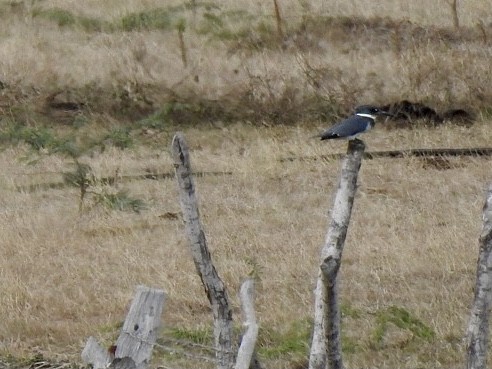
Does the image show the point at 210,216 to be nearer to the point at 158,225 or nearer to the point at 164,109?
the point at 158,225

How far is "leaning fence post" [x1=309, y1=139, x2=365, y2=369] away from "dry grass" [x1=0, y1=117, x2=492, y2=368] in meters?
2.08

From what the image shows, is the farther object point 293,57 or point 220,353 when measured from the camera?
point 293,57

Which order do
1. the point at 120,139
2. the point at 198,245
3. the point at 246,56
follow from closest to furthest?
the point at 198,245 < the point at 120,139 < the point at 246,56

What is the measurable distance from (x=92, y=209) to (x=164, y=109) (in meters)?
4.51

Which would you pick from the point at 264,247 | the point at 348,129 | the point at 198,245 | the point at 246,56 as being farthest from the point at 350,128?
the point at 246,56

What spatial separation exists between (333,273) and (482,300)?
86cm

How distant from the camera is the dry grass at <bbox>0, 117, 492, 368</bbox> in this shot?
26.8 feet

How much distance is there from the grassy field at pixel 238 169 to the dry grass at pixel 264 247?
0.07ft

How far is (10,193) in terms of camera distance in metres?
12.2

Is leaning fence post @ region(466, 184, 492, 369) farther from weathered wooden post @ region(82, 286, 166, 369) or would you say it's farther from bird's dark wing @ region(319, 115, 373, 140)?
weathered wooden post @ region(82, 286, 166, 369)

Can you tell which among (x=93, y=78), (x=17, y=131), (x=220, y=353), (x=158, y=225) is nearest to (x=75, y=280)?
(x=158, y=225)

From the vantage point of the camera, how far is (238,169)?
12.7m

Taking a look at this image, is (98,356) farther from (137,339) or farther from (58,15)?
(58,15)

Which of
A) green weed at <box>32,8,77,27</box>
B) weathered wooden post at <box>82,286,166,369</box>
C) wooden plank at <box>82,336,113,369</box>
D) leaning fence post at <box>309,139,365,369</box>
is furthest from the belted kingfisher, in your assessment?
green weed at <box>32,8,77,27</box>
